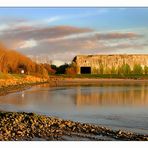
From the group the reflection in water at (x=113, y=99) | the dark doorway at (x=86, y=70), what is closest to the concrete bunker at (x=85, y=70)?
the dark doorway at (x=86, y=70)

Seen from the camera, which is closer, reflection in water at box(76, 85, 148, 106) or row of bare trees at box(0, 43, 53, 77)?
reflection in water at box(76, 85, 148, 106)

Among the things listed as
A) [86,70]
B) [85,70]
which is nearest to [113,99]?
[86,70]

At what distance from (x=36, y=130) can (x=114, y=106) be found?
6.91 meters

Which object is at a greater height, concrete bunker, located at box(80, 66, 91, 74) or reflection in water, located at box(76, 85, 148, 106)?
concrete bunker, located at box(80, 66, 91, 74)

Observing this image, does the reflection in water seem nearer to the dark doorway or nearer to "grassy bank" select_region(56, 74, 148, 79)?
"grassy bank" select_region(56, 74, 148, 79)

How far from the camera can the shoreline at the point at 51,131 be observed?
8.94 meters

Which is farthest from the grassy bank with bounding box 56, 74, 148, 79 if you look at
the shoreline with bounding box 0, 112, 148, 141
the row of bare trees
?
the shoreline with bounding box 0, 112, 148, 141

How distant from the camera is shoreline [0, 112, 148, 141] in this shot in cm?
894

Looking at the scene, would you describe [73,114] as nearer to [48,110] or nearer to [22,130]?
[48,110]

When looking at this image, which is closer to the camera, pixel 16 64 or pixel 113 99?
pixel 113 99

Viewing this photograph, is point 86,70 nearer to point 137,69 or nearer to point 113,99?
point 137,69

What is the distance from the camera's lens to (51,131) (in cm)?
953

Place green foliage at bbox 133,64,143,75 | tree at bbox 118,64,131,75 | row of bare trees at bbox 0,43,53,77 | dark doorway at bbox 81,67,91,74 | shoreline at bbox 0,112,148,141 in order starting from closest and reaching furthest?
shoreline at bbox 0,112,148,141
row of bare trees at bbox 0,43,53,77
dark doorway at bbox 81,67,91,74
tree at bbox 118,64,131,75
green foliage at bbox 133,64,143,75

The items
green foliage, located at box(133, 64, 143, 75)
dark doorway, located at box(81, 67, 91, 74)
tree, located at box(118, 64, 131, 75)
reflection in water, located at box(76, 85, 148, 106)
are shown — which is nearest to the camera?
reflection in water, located at box(76, 85, 148, 106)
